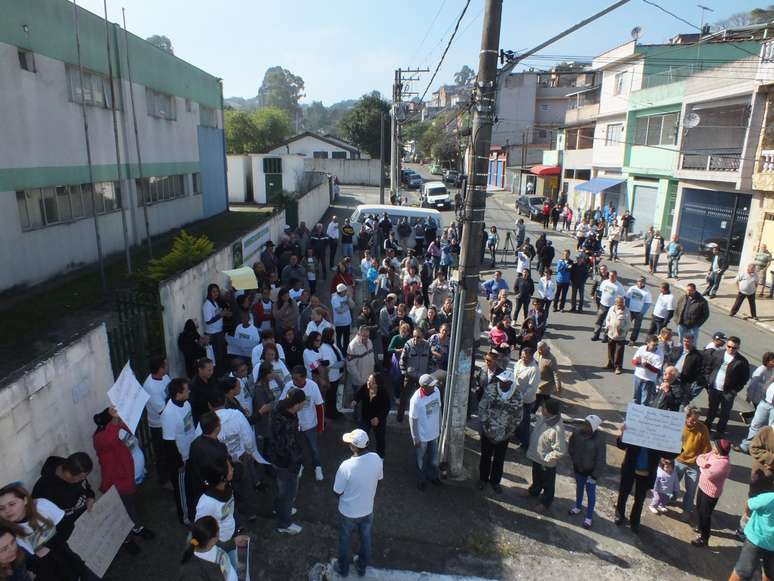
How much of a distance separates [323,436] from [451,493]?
2.06 m

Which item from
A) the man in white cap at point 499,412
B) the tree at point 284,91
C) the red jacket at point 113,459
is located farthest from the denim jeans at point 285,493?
the tree at point 284,91

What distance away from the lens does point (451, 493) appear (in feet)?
21.6

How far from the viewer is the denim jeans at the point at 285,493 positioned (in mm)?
5469

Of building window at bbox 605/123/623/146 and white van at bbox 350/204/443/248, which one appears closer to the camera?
white van at bbox 350/204/443/248

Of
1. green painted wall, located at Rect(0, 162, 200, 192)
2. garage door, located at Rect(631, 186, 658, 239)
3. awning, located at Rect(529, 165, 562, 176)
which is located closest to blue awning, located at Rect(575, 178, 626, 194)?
garage door, located at Rect(631, 186, 658, 239)

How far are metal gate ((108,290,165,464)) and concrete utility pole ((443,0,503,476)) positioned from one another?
3920 millimetres

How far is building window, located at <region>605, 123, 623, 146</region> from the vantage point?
2952 cm

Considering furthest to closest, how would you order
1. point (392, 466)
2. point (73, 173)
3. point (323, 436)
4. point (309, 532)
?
1. point (73, 173)
2. point (323, 436)
3. point (392, 466)
4. point (309, 532)

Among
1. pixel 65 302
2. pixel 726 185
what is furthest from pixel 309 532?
pixel 726 185

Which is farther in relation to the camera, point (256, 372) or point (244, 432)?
point (256, 372)

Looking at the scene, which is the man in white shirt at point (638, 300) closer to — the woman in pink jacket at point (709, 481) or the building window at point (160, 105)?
the woman in pink jacket at point (709, 481)

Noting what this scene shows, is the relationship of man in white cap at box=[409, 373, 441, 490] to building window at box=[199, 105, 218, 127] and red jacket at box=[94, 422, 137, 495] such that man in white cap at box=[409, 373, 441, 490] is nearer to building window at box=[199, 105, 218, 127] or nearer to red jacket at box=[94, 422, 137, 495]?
red jacket at box=[94, 422, 137, 495]

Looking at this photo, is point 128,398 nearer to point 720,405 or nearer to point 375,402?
point 375,402

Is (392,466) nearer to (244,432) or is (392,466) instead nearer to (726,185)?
(244,432)
